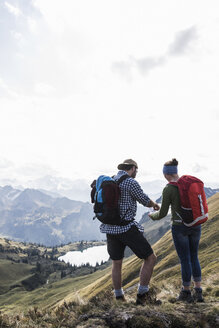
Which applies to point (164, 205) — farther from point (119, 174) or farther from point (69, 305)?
point (69, 305)

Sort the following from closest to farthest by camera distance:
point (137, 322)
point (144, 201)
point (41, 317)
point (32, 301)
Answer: point (137, 322)
point (41, 317)
point (144, 201)
point (32, 301)

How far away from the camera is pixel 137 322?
21.6 ft

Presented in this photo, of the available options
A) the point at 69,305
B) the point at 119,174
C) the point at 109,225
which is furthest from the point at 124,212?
the point at 69,305

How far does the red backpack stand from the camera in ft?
29.2

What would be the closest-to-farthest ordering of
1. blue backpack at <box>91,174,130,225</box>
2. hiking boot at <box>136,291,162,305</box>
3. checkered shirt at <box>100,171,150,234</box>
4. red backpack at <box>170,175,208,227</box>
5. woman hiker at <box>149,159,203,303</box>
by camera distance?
hiking boot at <box>136,291,162,305</box>, blue backpack at <box>91,174,130,225</box>, checkered shirt at <box>100,171,150,234</box>, red backpack at <box>170,175,208,227</box>, woman hiker at <box>149,159,203,303</box>

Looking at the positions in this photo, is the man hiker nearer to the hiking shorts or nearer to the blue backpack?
the hiking shorts

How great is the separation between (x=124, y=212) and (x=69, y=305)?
449 cm

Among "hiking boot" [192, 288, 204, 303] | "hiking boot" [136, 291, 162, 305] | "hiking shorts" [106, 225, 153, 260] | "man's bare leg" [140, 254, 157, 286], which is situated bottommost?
"hiking boot" [192, 288, 204, 303]

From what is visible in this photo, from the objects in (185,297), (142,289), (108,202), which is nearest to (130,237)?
(108,202)

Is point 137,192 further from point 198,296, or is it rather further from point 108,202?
point 198,296

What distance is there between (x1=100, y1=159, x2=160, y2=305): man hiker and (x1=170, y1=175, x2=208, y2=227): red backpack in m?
1.19

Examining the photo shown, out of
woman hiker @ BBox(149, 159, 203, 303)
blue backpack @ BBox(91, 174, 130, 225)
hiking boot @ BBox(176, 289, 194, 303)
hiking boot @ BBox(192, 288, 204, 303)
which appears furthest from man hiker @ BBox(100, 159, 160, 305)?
hiking boot @ BBox(192, 288, 204, 303)

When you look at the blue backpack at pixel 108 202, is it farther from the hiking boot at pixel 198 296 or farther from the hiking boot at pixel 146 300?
the hiking boot at pixel 198 296

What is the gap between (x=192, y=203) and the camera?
891cm
